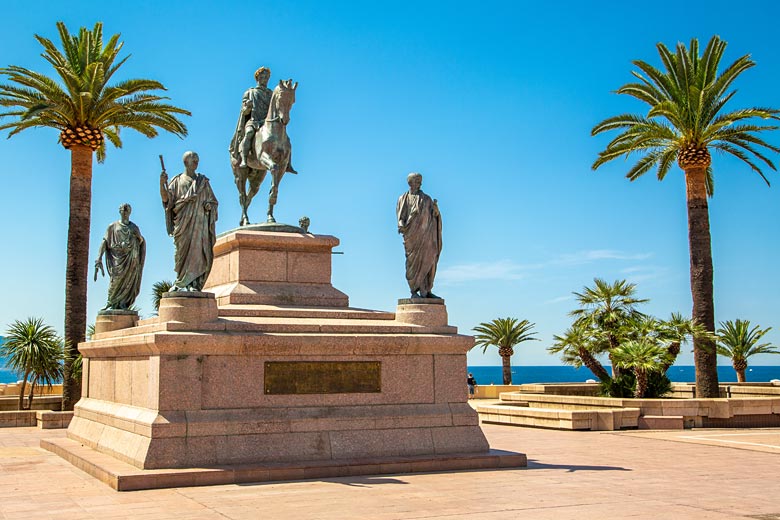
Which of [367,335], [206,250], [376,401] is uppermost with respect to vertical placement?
[206,250]

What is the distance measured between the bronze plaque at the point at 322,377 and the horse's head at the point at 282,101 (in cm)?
506

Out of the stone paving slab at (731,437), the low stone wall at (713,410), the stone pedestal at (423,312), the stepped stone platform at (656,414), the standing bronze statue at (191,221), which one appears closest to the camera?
the standing bronze statue at (191,221)

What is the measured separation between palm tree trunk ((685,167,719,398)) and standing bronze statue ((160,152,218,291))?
1576cm

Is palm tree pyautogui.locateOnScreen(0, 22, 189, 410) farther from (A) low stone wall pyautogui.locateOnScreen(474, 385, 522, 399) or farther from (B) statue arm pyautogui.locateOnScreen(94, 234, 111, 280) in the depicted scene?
(A) low stone wall pyautogui.locateOnScreen(474, 385, 522, 399)

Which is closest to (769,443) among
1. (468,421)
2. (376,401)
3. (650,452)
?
(650,452)

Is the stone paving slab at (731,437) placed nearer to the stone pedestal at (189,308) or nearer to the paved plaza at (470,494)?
the paved plaza at (470,494)

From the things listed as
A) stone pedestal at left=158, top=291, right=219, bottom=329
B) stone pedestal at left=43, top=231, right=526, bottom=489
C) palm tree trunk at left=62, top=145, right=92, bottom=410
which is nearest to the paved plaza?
stone pedestal at left=43, top=231, right=526, bottom=489

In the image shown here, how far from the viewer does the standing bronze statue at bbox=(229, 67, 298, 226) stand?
15.6 metres

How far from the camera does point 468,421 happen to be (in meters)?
13.4

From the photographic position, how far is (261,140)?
51.7 ft

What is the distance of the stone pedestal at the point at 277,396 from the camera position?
456 inches

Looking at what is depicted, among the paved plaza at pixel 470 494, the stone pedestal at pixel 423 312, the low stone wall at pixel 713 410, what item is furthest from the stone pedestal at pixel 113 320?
the low stone wall at pixel 713 410

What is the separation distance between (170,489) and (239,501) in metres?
1.37

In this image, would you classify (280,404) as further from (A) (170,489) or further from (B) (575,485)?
(B) (575,485)
